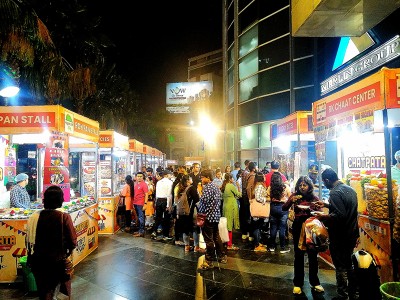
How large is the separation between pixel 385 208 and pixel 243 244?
14.1 ft

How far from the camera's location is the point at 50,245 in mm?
3865

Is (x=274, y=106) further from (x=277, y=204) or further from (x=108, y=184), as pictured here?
(x=277, y=204)

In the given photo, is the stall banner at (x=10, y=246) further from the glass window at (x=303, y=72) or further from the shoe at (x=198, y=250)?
the glass window at (x=303, y=72)

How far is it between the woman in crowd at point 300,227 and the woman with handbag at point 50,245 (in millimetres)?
3508

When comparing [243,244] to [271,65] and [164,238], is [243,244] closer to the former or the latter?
[164,238]

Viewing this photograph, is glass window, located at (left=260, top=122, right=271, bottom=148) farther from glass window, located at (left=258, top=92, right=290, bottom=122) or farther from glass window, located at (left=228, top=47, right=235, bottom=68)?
glass window, located at (left=228, top=47, right=235, bottom=68)

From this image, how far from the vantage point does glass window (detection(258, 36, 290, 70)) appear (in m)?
18.0

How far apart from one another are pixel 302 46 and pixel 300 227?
1413 cm

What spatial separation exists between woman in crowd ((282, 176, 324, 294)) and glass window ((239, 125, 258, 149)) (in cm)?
1477

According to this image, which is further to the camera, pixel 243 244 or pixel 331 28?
pixel 243 244

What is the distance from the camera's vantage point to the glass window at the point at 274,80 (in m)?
17.8

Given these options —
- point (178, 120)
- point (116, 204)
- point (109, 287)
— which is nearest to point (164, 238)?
point (116, 204)

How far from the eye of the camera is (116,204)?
1050cm

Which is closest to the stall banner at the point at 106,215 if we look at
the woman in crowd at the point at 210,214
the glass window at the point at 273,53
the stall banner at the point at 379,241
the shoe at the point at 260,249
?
the woman in crowd at the point at 210,214
